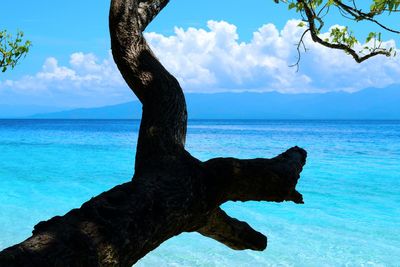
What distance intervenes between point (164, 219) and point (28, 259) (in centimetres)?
72

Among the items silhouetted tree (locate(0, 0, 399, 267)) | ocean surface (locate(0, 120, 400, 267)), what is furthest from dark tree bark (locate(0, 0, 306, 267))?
ocean surface (locate(0, 120, 400, 267))

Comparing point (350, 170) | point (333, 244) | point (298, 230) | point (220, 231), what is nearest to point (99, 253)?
point (220, 231)

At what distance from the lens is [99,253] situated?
2043mm

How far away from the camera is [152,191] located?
2.40 metres

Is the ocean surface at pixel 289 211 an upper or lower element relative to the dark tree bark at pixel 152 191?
lower

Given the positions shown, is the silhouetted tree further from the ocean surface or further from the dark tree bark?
the ocean surface

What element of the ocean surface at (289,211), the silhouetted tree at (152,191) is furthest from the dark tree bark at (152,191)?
the ocean surface at (289,211)

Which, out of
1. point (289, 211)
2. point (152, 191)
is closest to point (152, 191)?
point (152, 191)

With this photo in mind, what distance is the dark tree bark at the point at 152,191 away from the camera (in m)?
2.01

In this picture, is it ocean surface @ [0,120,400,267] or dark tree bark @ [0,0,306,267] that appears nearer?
dark tree bark @ [0,0,306,267]

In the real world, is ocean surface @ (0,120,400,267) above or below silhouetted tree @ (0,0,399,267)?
below

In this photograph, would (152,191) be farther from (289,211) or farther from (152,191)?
(289,211)

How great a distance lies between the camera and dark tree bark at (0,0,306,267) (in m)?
2.01

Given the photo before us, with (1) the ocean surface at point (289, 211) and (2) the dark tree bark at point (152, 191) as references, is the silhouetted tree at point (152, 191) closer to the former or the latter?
(2) the dark tree bark at point (152, 191)
